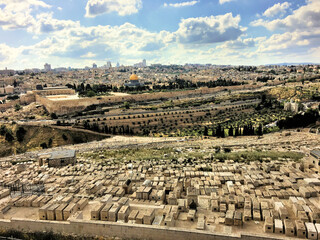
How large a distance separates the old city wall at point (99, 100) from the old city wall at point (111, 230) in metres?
28.4

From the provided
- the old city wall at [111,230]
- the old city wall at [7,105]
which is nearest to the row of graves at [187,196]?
the old city wall at [111,230]

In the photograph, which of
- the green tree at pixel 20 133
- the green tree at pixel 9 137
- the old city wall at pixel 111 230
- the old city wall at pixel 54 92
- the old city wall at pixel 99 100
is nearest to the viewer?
the old city wall at pixel 111 230

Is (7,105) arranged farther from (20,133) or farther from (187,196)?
(187,196)

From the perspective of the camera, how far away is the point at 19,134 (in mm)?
28375

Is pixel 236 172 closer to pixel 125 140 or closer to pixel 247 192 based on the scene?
pixel 247 192

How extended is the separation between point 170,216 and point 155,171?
19.3ft

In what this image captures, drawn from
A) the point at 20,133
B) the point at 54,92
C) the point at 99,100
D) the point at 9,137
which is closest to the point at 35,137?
the point at 20,133

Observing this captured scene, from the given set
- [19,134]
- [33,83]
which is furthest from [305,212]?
[33,83]

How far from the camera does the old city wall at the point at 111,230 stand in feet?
27.5

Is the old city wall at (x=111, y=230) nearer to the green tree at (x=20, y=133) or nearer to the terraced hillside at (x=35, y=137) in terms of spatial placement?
the terraced hillside at (x=35, y=137)

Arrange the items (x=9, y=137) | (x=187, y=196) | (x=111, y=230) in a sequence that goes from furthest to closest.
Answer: (x=9, y=137) < (x=187, y=196) < (x=111, y=230)

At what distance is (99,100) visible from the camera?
41531 millimetres

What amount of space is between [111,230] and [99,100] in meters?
34.0

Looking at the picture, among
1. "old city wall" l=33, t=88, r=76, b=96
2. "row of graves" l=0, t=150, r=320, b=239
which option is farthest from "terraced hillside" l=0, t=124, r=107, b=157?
"old city wall" l=33, t=88, r=76, b=96
